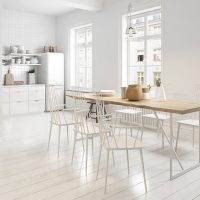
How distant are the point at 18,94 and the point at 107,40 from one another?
2834mm

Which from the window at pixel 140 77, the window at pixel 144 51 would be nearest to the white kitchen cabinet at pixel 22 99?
the window at pixel 144 51

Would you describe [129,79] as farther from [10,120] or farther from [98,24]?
[10,120]

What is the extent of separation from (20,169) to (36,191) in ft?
2.26

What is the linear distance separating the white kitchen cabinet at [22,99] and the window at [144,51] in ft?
9.03

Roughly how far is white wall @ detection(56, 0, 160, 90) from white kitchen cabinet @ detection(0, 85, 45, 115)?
1.77m

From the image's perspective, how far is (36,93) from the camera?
7680mm

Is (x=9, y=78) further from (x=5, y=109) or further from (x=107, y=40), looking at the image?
(x=107, y=40)

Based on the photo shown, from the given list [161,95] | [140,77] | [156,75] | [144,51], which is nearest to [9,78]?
[140,77]

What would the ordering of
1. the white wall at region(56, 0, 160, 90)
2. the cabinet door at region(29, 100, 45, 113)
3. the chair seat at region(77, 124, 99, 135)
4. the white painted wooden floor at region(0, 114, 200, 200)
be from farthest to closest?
1. the cabinet door at region(29, 100, 45, 113)
2. the white wall at region(56, 0, 160, 90)
3. the chair seat at region(77, 124, 99, 135)
4. the white painted wooden floor at region(0, 114, 200, 200)

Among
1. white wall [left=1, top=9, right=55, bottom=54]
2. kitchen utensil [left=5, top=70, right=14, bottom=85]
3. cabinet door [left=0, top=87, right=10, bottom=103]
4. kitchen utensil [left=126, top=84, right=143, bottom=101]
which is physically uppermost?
white wall [left=1, top=9, right=55, bottom=54]

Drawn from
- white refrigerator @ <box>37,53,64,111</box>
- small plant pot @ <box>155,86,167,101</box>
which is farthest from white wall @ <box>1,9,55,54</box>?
small plant pot @ <box>155,86,167,101</box>

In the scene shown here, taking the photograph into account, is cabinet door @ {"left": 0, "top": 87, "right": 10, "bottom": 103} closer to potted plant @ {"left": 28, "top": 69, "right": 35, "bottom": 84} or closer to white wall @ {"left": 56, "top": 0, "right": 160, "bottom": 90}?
potted plant @ {"left": 28, "top": 69, "right": 35, "bottom": 84}

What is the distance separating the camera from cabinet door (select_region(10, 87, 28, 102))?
23.7ft

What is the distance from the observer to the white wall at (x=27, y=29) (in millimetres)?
7512
